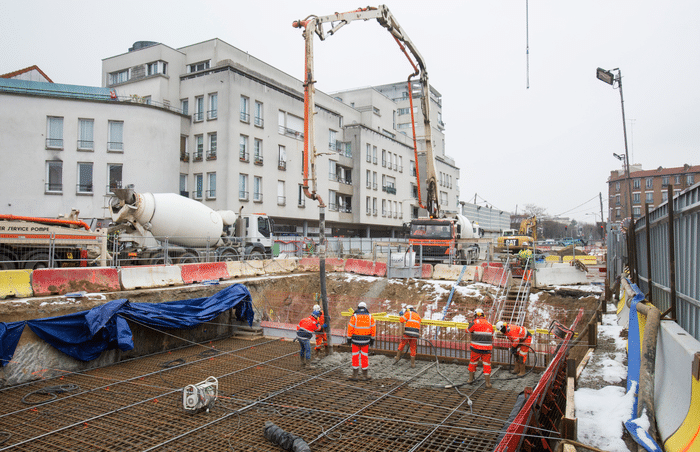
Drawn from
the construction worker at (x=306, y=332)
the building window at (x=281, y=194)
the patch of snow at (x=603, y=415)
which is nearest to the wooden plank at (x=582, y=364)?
the patch of snow at (x=603, y=415)

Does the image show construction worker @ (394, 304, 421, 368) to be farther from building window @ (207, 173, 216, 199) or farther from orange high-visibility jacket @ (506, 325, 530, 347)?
building window @ (207, 173, 216, 199)

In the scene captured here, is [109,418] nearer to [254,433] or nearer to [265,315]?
[254,433]

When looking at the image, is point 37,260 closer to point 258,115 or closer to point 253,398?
point 253,398

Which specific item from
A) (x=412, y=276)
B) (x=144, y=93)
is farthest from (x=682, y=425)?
(x=144, y=93)

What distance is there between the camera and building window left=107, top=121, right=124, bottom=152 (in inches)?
1074

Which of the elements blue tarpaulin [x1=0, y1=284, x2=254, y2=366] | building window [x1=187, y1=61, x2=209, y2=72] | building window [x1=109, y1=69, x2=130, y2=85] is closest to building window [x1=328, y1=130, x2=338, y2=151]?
building window [x1=187, y1=61, x2=209, y2=72]

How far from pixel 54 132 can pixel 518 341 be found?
28656mm

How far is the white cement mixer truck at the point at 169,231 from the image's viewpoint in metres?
15.8

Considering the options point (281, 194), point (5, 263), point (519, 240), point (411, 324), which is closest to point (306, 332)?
point (411, 324)

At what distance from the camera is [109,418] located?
714 centimetres

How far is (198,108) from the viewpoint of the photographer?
30812 millimetres

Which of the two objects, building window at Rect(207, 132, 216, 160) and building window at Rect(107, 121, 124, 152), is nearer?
building window at Rect(107, 121, 124, 152)

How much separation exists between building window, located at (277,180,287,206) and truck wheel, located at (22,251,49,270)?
20281 millimetres

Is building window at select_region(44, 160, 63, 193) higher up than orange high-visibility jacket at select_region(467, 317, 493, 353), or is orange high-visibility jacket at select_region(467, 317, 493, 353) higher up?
building window at select_region(44, 160, 63, 193)
